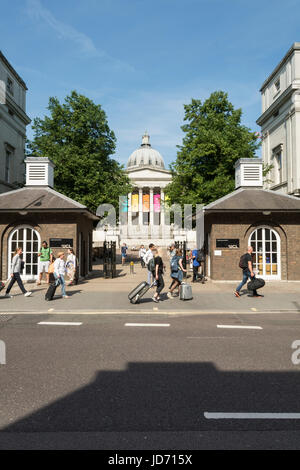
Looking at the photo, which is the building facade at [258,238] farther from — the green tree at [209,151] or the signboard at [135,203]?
the signboard at [135,203]

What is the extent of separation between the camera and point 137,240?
55750 mm

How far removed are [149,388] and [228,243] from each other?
42.9 ft

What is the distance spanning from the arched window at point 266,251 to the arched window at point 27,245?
10.8 meters

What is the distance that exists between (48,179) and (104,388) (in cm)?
1613

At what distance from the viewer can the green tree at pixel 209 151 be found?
24500 millimetres

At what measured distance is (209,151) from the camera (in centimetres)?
2428

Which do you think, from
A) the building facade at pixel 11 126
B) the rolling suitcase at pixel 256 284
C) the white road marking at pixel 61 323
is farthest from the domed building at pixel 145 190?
the white road marking at pixel 61 323

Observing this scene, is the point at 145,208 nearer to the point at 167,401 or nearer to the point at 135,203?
the point at 135,203

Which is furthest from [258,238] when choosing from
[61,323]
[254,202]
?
[61,323]

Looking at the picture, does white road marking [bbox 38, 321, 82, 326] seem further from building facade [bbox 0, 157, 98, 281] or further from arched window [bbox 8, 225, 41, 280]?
arched window [bbox 8, 225, 41, 280]

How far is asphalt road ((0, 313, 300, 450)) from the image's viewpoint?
3201 millimetres

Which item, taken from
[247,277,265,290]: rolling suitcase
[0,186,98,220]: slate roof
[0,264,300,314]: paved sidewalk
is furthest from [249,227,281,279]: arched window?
[0,186,98,220]: slate roof

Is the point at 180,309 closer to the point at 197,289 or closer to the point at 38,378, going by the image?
the point at 197,289
